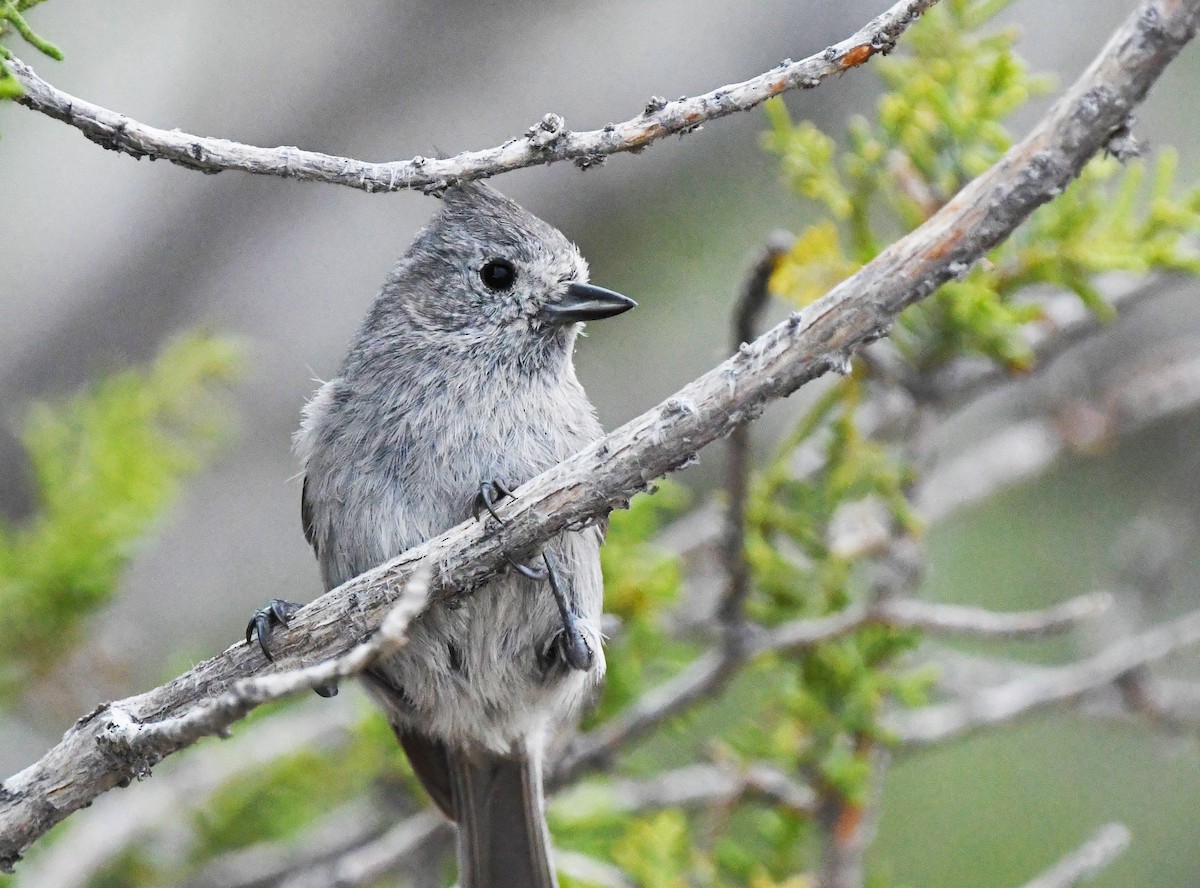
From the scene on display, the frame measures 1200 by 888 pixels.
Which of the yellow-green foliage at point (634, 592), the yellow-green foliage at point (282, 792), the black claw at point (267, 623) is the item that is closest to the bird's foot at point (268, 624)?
the black claw at point (267, 623)

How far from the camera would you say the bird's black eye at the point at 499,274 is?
3.27 m

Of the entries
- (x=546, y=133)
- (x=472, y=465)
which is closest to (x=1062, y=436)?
(x=472, y=465)

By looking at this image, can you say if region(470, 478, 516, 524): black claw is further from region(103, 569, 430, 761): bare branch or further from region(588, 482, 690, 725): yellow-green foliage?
region(588, 482, 690, 725): yellow-green foliage

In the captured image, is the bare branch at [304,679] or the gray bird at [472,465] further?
the gray bird at [472,465]

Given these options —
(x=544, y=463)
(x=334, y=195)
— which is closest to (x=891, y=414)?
(x=544, y=463)

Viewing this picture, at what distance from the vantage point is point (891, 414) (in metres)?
4.23

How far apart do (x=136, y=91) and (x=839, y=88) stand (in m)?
3.35

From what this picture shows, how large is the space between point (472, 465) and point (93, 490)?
1.50 metres

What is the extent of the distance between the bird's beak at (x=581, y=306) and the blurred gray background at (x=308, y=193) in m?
2.87

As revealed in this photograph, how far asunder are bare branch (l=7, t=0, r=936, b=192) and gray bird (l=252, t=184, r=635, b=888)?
0.83 meters

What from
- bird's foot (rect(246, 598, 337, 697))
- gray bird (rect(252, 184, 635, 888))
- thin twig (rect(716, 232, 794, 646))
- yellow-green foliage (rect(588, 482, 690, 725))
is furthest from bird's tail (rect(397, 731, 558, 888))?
bird's foot (rect(246, 598, 337, 697))

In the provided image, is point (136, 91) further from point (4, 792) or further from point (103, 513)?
point (4, 792)

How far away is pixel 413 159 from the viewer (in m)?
2.11

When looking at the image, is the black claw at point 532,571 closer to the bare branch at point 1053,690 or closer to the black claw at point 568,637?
the black claw at point 568,637
